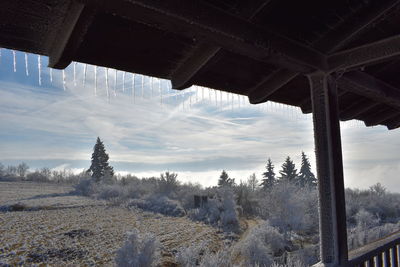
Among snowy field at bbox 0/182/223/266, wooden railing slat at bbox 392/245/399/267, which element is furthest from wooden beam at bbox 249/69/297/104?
snowy field at bbox 0/182/223/266

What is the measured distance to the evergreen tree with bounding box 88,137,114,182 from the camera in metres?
41.6

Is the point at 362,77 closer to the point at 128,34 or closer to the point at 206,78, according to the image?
the point at 206,78

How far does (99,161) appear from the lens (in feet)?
139

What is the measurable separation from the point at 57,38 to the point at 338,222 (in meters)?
2.40

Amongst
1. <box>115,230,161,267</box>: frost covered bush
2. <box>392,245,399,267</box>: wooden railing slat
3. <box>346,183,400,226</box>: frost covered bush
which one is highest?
<box>392,245,399,267</box>: wooden railing slat

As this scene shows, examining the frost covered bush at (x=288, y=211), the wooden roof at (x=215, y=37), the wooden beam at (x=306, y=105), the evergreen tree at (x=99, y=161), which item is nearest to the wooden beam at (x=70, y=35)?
the wooden roof at (x=215, y=37)

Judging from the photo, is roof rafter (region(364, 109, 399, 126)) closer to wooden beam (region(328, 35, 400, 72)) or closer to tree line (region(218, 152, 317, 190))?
wooden beam (region(328, 35, 400, 72))

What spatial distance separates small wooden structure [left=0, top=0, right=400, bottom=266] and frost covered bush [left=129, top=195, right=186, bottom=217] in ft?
55.9

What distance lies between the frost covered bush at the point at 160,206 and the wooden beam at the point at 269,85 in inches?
668

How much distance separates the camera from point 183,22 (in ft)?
4.62

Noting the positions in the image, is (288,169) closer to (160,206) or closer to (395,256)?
(160,206)

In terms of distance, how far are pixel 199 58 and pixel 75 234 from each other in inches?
443

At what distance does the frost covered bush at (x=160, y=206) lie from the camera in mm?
18909

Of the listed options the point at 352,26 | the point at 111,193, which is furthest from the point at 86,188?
the point at 352,26
